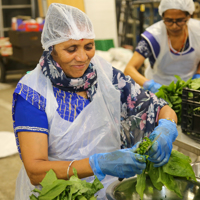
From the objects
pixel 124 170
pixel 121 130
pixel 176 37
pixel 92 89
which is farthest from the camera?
pixel 176 37

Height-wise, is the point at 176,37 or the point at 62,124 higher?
the point at 176,37

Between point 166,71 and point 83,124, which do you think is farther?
point 166,71

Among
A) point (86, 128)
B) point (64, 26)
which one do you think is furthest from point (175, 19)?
point (86, 128)

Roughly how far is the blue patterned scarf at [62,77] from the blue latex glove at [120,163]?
0.42 meters

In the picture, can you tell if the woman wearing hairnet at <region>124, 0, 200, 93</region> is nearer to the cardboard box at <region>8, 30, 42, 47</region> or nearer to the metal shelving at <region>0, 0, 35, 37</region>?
the cardboard box at <region>8, 30, 42, 47</region>

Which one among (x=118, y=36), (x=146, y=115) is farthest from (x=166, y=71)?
(x=118, y=36)

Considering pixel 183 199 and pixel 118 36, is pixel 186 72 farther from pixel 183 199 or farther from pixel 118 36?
pixel 118 36

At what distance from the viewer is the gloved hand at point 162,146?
44.9 inches

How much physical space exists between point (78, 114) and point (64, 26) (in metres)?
0.43

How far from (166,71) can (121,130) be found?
113 centimetres

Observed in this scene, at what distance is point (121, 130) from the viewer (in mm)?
1616

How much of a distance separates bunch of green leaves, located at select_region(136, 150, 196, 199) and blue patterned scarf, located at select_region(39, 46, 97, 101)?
519 mm

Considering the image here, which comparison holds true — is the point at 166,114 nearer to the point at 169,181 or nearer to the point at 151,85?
the point at 169,181

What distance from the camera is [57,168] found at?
118 centimetres
